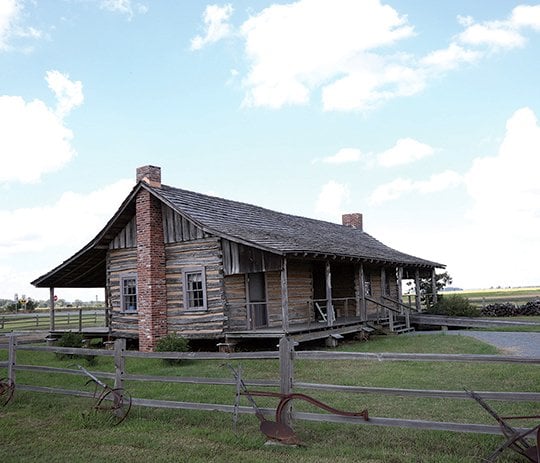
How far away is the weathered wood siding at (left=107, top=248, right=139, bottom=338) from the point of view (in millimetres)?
21047

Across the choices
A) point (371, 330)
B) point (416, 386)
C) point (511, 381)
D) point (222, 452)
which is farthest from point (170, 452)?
point (371, 330)

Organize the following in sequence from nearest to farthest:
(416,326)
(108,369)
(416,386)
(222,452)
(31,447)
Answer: (222,452), (31,447), (416,386), (108,369), (416,326)

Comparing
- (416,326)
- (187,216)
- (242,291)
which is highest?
(187,216)

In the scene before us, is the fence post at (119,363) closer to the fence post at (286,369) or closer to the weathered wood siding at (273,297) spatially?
the fence post at (286,369)

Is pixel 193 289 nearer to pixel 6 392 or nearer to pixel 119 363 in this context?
pixel 6 392

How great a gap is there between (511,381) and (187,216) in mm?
11096

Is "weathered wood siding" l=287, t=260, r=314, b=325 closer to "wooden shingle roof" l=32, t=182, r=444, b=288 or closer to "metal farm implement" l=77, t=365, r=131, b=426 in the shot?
"wooden shingle roof" l=32, t=182, r=444, b=288

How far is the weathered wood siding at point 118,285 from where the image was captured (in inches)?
829

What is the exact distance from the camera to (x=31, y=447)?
304 inches

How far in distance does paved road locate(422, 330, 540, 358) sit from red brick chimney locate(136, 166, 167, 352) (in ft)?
37.1

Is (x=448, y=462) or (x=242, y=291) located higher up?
(x=242, y=291)

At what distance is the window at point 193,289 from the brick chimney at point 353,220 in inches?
747

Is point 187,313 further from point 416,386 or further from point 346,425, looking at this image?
point 346,425

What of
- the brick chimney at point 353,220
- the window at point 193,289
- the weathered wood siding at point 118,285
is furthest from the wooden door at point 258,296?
the brick chimney at point 353,220
